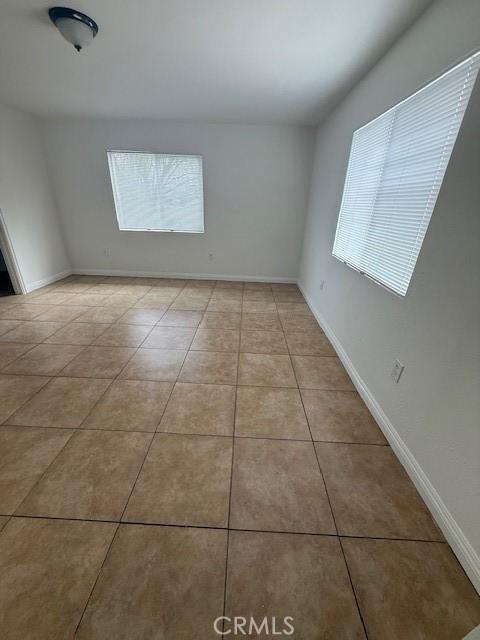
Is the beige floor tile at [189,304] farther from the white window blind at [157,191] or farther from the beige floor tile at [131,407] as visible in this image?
the beige floor tile at [131,407]

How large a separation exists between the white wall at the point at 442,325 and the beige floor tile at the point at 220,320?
57.1 inches

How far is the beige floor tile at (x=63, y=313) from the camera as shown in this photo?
2904 millimetres

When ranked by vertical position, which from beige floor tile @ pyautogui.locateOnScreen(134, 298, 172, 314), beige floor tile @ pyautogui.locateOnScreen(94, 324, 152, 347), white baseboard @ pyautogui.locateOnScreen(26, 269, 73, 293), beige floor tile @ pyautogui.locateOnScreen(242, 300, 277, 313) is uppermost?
white baseboard @ pyautogui.locateOnScreen(26, 269, 73, 293)

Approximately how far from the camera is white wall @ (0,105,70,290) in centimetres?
322

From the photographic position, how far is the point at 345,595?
2.95 ft

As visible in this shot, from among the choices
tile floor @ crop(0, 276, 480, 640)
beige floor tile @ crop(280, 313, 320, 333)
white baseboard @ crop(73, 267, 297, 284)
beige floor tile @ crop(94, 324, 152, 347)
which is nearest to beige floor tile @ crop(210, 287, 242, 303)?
white baseboard @ crop(73, 267, 297, 284)

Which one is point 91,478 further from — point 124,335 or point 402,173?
point 402,173

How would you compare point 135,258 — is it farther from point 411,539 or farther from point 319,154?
point 411,539

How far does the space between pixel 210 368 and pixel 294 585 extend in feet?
4.60

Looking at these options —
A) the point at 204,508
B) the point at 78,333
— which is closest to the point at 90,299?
the point at 78,333

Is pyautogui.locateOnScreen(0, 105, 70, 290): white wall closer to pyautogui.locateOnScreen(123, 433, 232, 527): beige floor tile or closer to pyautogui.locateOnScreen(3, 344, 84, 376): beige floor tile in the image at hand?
pyautogui.locateOnScreen(3, 344, 84, 376): beige floor tile

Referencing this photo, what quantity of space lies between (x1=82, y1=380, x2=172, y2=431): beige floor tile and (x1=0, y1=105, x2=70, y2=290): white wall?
3.00m

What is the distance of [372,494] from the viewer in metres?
1.23
